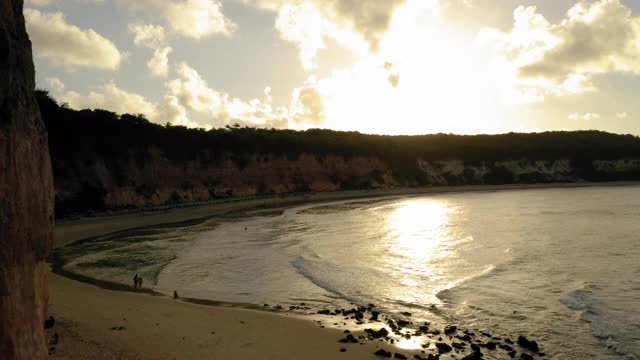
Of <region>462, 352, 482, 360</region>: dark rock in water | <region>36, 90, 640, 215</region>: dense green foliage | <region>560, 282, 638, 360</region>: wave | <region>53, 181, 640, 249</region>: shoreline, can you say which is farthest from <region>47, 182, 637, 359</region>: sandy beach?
<region>36, 90, 640, 215</region>: dense green foliage

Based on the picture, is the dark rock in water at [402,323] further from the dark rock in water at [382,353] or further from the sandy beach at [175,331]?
the dark rock in water at [382,353]

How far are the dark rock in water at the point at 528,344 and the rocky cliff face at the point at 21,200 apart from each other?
9111 mm

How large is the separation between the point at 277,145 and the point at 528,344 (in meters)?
64.7

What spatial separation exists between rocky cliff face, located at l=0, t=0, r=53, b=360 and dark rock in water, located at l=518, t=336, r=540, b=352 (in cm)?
911

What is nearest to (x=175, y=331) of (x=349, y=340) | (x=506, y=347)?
(x=349, y=340)

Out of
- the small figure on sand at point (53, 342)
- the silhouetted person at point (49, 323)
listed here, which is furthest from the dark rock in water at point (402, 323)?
the silhouetted person at point (49, 323)

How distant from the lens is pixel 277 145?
72688mm

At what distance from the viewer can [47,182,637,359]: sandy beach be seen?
8.64 m

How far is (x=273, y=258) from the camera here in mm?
21094

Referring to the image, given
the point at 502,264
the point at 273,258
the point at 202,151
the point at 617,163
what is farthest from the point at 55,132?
the point at 617,163

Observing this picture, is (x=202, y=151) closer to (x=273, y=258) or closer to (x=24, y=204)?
(x=273, y=258)

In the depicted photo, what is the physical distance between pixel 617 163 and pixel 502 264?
10506 centimetres

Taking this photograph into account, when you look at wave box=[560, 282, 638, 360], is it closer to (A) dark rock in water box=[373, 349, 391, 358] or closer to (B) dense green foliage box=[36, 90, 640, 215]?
(A) dark rock in water box=[373, 349, 391, 358]

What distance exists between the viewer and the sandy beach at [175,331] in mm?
8641
